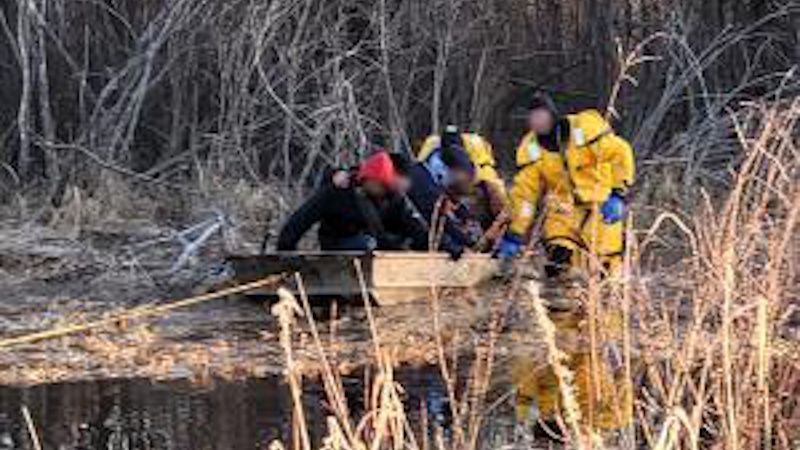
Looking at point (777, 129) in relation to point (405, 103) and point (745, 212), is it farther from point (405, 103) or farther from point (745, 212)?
point (405, 103)

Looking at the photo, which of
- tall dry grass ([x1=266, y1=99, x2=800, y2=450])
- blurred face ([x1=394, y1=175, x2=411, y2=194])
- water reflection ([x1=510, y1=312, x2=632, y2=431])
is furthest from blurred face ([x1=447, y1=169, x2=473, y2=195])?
tall dry grass ([x1=266, y1=99, x2=800, y2=450])

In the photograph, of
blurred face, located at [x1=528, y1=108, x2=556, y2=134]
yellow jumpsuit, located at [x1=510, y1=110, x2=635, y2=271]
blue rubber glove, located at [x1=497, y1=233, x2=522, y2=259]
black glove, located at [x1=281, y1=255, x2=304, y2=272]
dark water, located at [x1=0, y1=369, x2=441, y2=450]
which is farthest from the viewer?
blue rubber glove, located at [x1=497, y1=233, x2=522, y2=259]

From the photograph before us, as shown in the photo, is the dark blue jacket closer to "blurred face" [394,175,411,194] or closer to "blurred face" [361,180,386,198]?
"blurred face" [394,175,411,194]

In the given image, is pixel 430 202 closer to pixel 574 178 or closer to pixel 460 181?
pixel 460 181

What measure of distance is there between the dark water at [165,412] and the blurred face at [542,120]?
9.26 ft

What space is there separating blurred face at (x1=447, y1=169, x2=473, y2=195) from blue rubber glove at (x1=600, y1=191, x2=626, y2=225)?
51.8 inches

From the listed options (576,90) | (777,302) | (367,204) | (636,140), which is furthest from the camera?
(576,90)

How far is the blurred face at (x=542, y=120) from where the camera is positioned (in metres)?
11.9

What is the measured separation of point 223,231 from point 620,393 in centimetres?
953

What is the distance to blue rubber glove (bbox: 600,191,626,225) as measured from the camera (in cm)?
1165

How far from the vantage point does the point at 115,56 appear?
19531 mm

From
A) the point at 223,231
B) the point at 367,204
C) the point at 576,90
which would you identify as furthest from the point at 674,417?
the point at 576,90

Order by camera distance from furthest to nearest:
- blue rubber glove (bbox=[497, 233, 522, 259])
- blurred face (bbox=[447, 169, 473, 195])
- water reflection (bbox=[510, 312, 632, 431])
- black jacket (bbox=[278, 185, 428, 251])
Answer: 1. blurred face (bbox=[447, 169, 473, 195])
2. blue rubber glove (bbox=[497, 233, 522, 259])
3. black jacket (bbox=[278, 185, 428, 251])
4. water reflection (bbox=[510, 312, 632, 431])

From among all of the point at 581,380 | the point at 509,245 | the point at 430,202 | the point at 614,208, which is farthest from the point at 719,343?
the point at 509,245
